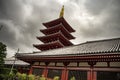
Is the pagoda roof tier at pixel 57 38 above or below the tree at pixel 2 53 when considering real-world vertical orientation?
above

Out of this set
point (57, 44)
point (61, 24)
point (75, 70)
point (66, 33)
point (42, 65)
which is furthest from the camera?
point (66, 33)

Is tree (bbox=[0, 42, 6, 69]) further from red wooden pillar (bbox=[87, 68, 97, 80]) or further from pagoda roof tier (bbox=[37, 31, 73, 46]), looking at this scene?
pagoda roof tier (bbox=[37, 31, 73, 46])

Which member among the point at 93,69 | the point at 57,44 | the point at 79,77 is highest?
the point at 57,44

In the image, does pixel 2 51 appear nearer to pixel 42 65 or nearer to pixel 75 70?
pixel 42 65

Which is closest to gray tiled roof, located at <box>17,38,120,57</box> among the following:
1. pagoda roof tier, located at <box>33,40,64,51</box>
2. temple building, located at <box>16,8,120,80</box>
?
temple building, located at <box>16,8,120,80</box>

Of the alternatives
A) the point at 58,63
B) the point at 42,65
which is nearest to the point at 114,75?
the point at 58,63

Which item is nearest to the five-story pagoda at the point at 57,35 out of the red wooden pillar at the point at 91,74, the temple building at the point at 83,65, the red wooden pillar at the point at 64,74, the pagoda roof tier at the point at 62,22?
the pagoda roof tier at the point at 62,22

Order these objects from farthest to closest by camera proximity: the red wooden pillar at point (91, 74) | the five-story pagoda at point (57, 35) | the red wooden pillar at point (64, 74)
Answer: the five-story pagoda at point (57, 35) < the red wooden pillar at point (64, 74) < the red wooden pillar at point (91, 74)

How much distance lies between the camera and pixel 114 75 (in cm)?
841

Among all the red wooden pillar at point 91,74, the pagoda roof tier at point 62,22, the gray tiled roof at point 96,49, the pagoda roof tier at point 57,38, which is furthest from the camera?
the pagoda roof tier at point 62,22

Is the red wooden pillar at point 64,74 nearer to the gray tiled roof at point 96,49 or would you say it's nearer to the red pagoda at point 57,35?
the gray tiled roof at point 96,49

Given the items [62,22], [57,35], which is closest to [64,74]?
[57,35]

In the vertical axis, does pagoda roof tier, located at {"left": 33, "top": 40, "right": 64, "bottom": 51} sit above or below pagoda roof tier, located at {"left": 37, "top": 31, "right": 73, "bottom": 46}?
below

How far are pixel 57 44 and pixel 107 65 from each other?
47.4 feet
